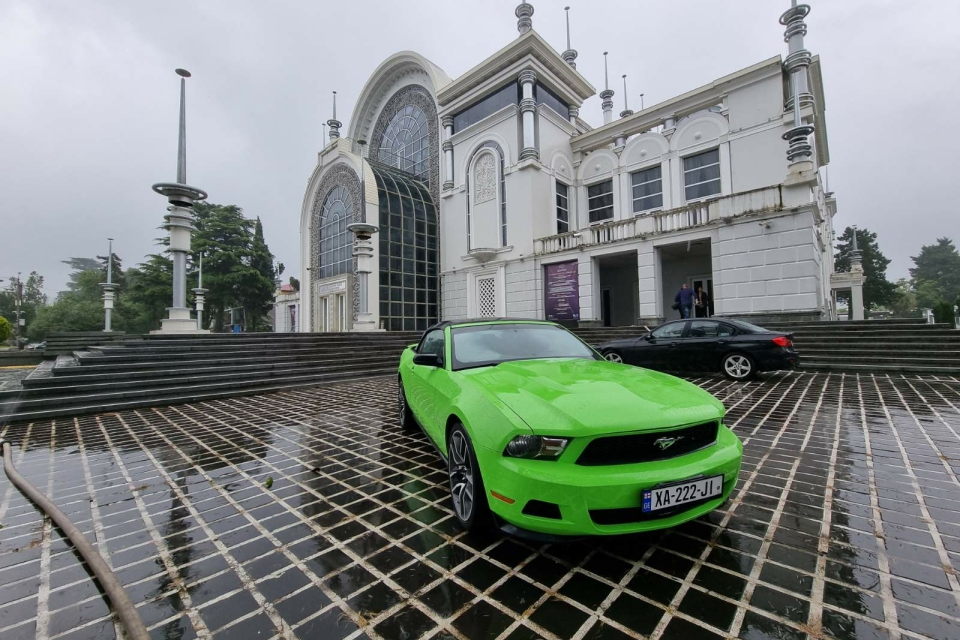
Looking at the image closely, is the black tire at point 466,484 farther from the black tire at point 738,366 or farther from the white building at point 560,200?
the white building at point 560,200

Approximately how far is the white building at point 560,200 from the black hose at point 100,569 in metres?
13.7

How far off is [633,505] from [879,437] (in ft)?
13.9

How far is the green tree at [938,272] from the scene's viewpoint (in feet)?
215

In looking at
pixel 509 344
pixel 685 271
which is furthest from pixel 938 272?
pixel 509 344

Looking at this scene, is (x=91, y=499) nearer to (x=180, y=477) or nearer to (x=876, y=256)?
(x=180, y=477)

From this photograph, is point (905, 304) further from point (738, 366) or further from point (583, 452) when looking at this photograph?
point (583, 452)

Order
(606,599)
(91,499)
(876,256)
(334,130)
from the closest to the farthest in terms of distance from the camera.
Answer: (606,599), (91,499), (334,130), (876,256)

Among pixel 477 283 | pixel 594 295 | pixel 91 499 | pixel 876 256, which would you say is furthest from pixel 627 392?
pixel 876 256

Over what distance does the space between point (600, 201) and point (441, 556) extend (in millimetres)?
20968

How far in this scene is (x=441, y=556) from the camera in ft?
7.48

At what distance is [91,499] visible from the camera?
316 centimetres

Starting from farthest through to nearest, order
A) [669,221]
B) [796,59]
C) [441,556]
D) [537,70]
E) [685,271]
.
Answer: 1. [537,70]
2. [685,271]
3. [669,221]
4. [796,59]
5. [441,556]

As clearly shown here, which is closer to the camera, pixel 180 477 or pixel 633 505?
pixel 633 505

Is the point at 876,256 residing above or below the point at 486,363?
above
